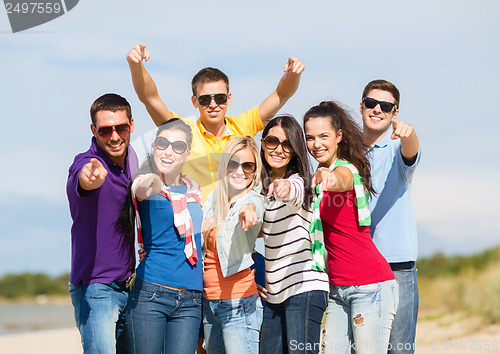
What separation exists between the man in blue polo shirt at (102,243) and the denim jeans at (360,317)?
4.56 feet

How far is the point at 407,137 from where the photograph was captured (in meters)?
3.91

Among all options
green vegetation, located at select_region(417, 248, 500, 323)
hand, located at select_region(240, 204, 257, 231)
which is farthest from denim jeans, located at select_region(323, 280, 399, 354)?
green vegetation, located at select_region(417, 248, 500, 323)

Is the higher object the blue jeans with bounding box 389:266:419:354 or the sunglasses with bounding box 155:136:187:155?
the sunglasses with bounding box 155:136:187:155

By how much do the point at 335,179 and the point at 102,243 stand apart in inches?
61.9

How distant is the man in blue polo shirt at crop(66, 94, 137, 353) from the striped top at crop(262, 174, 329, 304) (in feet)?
3.13

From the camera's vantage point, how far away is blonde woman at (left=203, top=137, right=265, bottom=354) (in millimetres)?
3631

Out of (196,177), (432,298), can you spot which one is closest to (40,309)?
(432,298)

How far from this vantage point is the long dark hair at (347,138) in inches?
151

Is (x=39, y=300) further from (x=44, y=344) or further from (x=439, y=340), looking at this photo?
(x=439, y=340)

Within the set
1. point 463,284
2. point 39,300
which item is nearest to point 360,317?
point 463,284

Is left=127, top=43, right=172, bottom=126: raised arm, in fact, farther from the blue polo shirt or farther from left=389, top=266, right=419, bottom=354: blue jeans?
left=389, top=266, right=419, bottom=354: blue jeans

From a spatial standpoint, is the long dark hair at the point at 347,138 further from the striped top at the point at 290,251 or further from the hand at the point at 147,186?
the hand at the point at 147,186

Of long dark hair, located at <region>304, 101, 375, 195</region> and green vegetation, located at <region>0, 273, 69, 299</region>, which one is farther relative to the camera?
green vegetation, located at <region>0, 273, 69, 299</region>

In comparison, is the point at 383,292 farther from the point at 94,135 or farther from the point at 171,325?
the point at 94,135
